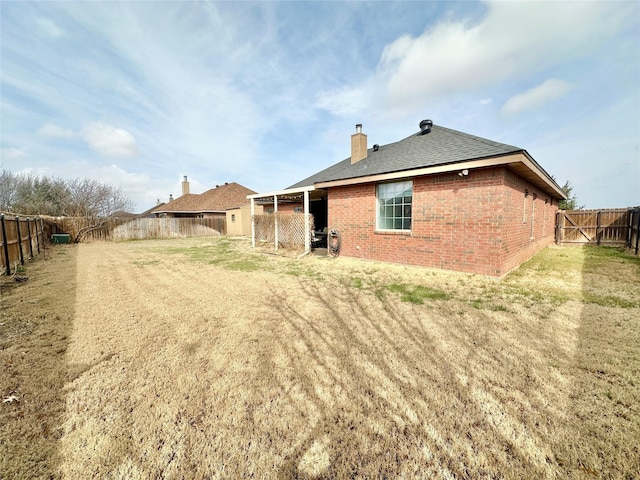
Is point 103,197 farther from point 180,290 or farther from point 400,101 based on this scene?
point 400,101

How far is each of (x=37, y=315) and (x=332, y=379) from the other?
16.3 feet

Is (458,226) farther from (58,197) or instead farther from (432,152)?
(58,197)

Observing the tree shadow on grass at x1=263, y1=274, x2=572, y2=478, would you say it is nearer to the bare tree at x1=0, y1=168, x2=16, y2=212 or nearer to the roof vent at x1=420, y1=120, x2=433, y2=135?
the roof vent at x1=420, y1=120, x2=433, y2=135

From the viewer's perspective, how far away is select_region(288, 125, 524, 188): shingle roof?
251 inches

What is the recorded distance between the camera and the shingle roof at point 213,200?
90.2ft

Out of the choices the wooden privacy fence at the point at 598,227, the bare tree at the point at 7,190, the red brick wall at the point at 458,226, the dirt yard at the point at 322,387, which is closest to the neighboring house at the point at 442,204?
the red brick wall at the point at 458,226

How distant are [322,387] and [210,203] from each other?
29.3 meters

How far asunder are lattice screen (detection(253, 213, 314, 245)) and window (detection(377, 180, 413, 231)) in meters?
3.22

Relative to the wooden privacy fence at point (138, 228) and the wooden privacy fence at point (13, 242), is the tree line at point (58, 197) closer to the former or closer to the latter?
the wooden privacy fence at point (138, 228)

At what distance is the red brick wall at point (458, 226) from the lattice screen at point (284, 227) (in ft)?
8.95

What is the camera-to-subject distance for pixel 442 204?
22.5ft

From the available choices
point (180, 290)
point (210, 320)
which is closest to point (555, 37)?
point (210, 320)

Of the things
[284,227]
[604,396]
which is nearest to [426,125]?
[284,227]

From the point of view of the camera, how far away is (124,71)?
33.0 ft
